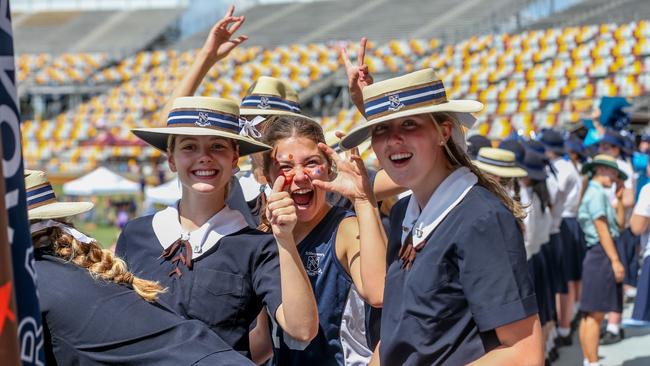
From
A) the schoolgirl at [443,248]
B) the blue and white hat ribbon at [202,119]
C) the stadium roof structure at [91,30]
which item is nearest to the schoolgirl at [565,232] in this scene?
the blue and white hat ribbon at [202,119]

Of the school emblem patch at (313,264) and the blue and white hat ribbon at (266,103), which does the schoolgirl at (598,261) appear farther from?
the school emblem patch at (313,264)

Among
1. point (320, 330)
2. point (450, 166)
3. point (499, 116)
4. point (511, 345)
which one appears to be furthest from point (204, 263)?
point (499, 116)

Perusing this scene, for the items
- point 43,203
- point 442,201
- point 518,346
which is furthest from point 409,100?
point 43,203

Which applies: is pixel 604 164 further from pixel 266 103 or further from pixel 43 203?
pixel 43 203

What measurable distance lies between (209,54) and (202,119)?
1466mm

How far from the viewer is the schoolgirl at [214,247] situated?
2836 millimetres

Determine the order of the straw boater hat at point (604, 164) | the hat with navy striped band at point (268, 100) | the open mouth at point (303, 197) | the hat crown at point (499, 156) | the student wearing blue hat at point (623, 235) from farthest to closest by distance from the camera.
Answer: the student wearing blue hat at point (623, 235) → the straw boater hat at point (604, 164) → the hat crown at point (499, 156) → the hat with navy striped band at point (268, 100) → the open mouth at point (303, 197)

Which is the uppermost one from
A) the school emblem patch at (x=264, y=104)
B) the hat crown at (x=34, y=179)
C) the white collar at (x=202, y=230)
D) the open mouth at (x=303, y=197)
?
the school emblem patch at (x=264, y=104)

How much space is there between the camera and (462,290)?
2395 mm

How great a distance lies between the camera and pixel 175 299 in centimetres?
307

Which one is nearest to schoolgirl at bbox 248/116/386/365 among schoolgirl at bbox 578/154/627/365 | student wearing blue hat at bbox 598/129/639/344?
schoolgirl at bbox 578/154/627/365

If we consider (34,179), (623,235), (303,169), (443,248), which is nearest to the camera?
(443,248)

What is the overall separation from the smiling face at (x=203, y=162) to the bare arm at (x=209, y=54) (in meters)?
1.22

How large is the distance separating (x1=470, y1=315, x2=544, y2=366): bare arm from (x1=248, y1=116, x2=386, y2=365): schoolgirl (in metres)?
0.75
